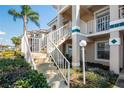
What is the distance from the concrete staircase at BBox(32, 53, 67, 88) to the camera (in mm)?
4767

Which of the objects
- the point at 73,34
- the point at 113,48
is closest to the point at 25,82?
the point at 113,48

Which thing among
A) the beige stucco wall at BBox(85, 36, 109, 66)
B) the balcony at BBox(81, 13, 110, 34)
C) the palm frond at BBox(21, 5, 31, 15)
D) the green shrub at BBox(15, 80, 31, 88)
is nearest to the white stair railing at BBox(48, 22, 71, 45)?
the balcony at BBox(81, 13, 110, 34)

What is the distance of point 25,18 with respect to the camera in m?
15.1

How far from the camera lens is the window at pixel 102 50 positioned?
327 inches

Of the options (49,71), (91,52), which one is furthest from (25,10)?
(49,71)

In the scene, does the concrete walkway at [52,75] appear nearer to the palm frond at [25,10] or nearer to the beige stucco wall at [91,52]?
the beige stucco wall at [91,52]

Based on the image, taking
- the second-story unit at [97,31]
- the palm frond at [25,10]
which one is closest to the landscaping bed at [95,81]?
the second-story unit at [97,31]

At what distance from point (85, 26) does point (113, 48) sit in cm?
316

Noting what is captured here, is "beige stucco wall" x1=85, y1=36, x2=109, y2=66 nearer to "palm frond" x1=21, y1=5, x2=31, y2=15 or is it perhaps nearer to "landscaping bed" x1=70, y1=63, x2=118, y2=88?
"landscaping bed" x1=70, y1=63, x2=118, y2=88

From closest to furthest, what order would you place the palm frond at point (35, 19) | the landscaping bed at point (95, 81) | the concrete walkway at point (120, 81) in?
the landscaping bed at point (95, 81) → the concrete walkway at point (120, 81) → the palm frond at point (35, 19)

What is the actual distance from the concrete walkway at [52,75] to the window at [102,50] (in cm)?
363

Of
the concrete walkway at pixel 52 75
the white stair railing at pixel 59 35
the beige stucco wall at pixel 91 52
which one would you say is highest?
the white stair railing at pixel 59 35

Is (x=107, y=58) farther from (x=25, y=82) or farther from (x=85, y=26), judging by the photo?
(x=25, y=82)

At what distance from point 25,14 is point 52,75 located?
11.0 meters
